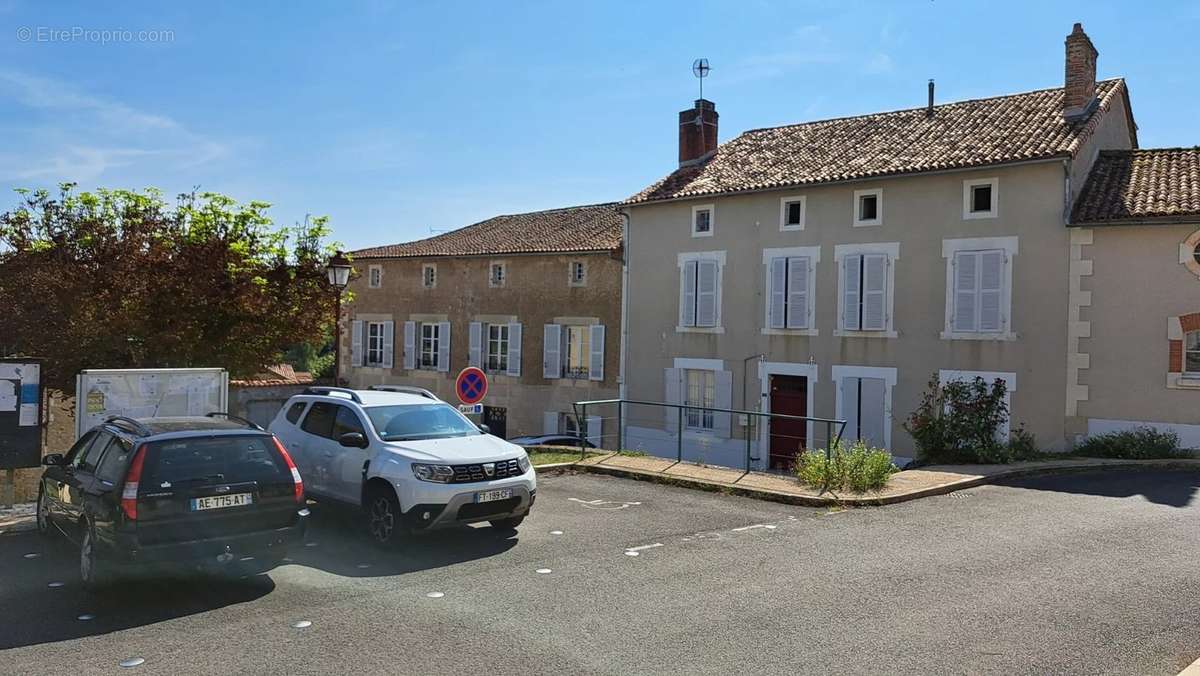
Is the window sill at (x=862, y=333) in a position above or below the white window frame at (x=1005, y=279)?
below

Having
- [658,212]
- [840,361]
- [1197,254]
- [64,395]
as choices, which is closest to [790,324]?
[840,361]

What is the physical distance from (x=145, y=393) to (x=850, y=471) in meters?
8.88

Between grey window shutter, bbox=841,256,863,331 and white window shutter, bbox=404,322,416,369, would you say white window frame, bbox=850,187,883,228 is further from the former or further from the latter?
white window shutter, bbox=404,322,416,369

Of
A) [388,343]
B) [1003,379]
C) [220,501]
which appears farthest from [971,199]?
[388,343]

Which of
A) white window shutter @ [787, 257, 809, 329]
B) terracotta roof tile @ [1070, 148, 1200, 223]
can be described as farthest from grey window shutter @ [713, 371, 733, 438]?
terracotta roof tile @ [1070, 148, 1200, 223]

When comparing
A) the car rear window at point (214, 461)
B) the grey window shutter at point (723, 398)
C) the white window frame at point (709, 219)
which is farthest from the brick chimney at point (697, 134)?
the car rear window at point (214, 461)

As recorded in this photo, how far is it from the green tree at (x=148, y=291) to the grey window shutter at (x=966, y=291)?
13.1 metres

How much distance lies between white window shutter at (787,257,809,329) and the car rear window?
14.6 m

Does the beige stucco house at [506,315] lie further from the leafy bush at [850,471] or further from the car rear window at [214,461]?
the car rear window at [214,461]

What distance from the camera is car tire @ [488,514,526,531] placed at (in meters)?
8.91

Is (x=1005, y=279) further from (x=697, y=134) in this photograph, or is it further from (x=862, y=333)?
(x=697, y=134)

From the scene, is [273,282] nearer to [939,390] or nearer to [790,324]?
[790,324]

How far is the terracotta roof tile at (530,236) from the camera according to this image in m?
26.5

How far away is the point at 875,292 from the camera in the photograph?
733 inches
